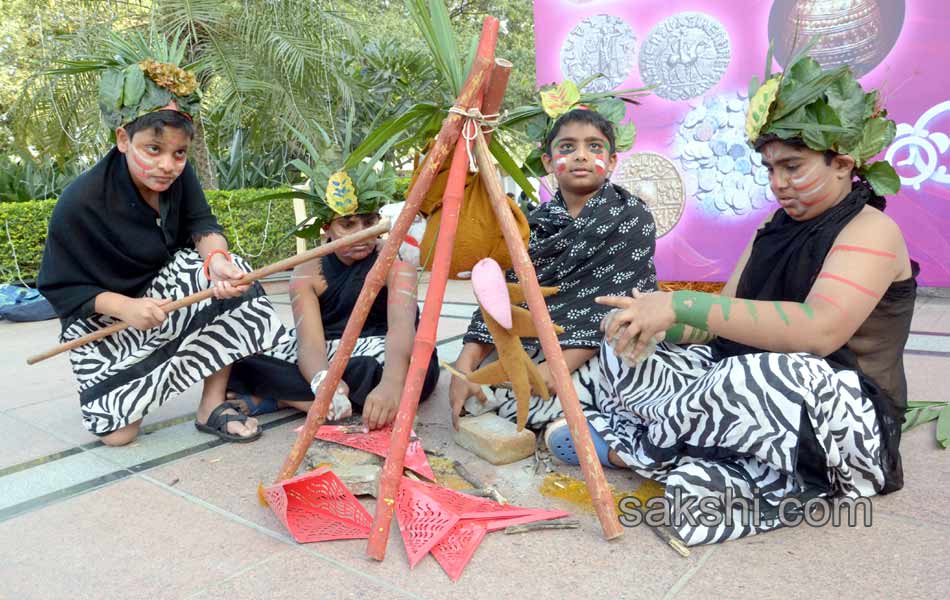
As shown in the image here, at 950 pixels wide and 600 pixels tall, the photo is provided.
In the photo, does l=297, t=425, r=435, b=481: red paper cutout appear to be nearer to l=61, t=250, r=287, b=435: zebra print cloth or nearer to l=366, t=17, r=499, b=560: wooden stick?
l=366, t=17, r=499, b=560: wooden stick

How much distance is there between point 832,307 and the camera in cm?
177

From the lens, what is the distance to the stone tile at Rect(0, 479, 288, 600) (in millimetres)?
1709

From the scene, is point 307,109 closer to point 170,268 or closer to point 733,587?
point 170,268

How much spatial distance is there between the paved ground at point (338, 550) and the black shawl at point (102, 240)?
0.66 metres

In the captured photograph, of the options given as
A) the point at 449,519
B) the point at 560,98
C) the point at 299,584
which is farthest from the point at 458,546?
the point at 560,98

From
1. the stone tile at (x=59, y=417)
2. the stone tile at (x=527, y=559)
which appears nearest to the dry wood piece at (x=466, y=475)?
the stone tile at (x=527, y=559)

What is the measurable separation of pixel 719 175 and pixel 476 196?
→ 396 cm

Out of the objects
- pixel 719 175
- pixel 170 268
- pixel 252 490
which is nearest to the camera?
pixel 252 490

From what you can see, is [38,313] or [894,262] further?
[38,313]

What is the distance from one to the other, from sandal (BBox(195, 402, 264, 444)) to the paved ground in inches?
3.8

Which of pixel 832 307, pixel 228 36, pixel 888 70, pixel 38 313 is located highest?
pixel 228 36

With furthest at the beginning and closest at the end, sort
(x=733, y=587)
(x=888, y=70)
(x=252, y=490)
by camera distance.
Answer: (x=888, y=70) → (x=252, y=490) → (x=733, y=587)

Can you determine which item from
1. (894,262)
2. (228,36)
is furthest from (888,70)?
(228,36)

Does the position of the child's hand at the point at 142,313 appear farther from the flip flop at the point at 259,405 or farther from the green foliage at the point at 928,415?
the green foliage at the point at 928,415
